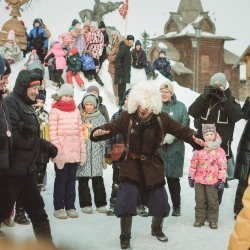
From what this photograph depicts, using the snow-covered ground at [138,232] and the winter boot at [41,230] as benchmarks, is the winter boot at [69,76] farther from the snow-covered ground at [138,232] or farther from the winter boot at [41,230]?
the winter boot at [41,230]

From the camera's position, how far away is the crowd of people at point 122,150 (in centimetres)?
460

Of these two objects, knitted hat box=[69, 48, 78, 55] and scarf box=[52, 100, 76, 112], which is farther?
knitted hat box=[69, 48, 78, 55]

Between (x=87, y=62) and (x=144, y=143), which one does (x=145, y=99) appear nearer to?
(x=144, y=143)

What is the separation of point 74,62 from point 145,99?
30.7ft

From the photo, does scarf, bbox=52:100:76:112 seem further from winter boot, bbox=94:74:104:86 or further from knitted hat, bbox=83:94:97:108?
winter boot, bbox=94:74:104:86

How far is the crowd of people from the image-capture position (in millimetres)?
4602

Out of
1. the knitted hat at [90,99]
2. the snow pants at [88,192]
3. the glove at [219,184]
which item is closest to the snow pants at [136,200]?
the glove at [219,184]

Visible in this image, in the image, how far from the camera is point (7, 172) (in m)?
4.45

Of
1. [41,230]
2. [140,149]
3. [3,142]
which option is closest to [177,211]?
[140,149]

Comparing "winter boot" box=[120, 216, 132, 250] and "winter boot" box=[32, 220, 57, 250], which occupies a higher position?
"winter boot" box=[32, 220, 57, 250]

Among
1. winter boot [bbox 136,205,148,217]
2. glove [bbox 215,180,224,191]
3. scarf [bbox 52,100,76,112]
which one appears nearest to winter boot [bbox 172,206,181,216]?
winter boot [bbox 136,205,148,217]

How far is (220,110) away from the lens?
21.9 feet

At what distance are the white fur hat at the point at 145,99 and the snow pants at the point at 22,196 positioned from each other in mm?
1213

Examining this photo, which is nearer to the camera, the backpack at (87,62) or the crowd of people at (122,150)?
the crowd of people at (122,150)
